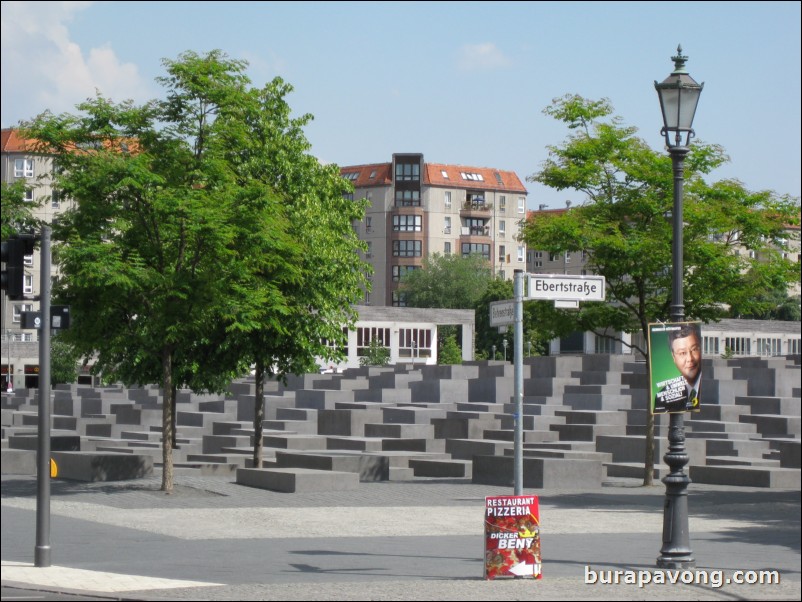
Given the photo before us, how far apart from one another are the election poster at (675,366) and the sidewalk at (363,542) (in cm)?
170

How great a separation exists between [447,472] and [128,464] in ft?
23.3

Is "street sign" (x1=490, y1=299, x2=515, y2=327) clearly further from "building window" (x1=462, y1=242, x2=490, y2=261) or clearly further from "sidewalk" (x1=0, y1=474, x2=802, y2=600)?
"building window" (x1=462, y1=242, x2=490, y2=261)

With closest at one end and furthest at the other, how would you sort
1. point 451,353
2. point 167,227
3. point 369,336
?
point 167,227, point 451,353, point 369,336

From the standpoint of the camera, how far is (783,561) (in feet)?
48.0

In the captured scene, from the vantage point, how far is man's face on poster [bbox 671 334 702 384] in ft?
43.4

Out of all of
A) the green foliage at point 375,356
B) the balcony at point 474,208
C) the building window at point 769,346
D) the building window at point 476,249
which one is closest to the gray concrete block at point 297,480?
the green foliage at point 375,356

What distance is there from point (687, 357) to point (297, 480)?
528 inches

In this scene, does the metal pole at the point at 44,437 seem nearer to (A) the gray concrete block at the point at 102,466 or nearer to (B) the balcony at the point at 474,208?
(A) the gray concrete block at the point at 102,466

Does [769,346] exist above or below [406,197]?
below

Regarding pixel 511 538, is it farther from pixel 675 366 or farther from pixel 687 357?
pixel 687 357

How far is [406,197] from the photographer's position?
151375 millimetres

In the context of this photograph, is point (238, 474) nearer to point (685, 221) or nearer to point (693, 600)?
point (685, 221)

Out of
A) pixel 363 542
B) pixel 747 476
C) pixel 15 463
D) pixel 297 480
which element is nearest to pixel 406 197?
pixel 747 476

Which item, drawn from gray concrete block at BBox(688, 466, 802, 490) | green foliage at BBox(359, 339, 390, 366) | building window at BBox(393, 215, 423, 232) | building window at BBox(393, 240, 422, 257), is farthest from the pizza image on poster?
building window at BBox(393, 240, 422, 257)
